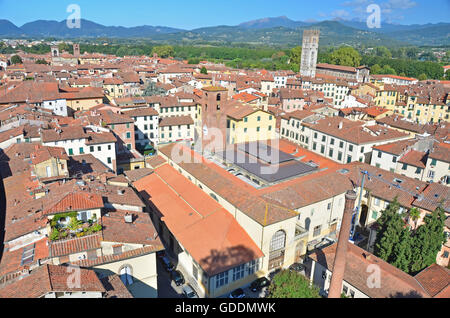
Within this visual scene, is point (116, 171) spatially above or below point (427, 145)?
below

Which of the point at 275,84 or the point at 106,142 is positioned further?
the point at 275,84

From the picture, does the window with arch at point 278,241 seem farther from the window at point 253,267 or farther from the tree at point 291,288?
the tree at point 291,288

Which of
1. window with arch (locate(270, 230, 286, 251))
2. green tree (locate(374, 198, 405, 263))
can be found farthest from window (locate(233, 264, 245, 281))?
green tree (locate(374, 198, 405, 263))

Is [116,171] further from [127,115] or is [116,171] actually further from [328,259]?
[328,259]
